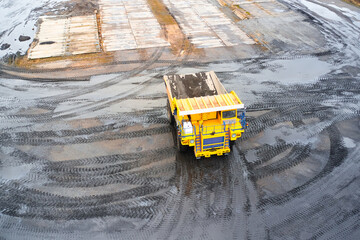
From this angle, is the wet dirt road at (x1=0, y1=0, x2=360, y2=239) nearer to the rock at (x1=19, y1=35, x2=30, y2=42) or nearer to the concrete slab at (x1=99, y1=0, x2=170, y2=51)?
the concrete slab at (x1=99, y1=0, x2=170, y2=51)

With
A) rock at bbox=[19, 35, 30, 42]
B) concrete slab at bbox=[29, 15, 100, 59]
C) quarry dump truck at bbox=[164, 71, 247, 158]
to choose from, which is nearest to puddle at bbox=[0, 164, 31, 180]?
quarry dump truck at bbox=[164, 71, 247, 158]

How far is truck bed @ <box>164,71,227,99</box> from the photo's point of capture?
10552 millimetres

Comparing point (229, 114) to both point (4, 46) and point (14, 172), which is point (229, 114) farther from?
point (4, 46)

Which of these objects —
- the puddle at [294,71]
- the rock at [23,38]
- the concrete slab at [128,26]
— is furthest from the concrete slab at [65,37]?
the puddle at [294,71]

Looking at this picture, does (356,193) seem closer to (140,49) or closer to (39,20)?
(140,49)

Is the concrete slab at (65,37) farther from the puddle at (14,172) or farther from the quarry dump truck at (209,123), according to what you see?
the quarry dump truck at (209,123)

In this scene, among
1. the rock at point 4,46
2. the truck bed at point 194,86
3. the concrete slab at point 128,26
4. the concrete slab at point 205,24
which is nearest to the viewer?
the truck bed at point 194,86

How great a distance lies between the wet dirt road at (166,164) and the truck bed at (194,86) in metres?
1.69

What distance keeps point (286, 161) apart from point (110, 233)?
20.0ft

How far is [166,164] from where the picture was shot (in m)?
9.88

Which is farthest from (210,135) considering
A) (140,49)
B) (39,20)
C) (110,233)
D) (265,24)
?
(39,20)

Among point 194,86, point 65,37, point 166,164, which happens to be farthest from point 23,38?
point 166,164

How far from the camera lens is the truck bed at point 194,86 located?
415 inches

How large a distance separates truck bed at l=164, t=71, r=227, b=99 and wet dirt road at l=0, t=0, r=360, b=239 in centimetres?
169
